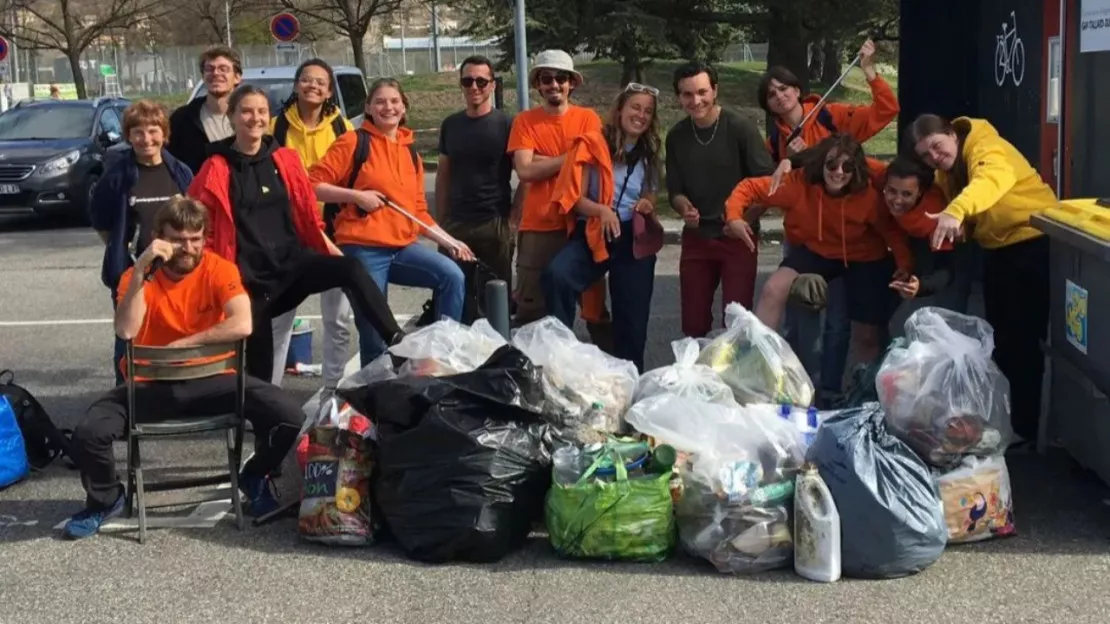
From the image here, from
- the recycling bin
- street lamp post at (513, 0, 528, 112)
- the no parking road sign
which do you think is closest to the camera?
the recycling bin

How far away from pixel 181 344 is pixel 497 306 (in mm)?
1334

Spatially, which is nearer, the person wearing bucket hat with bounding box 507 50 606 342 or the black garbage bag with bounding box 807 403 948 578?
the black garbage bag with bounding box 807 403 948 578

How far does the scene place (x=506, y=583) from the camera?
4.34 metres

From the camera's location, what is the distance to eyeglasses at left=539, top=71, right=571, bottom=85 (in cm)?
611

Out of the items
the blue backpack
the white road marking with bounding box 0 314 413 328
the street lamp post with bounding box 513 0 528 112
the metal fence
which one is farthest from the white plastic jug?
the metal fence

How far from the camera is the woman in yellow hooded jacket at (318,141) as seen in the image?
6191 mm

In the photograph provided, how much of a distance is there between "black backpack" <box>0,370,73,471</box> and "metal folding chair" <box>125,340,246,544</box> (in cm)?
90

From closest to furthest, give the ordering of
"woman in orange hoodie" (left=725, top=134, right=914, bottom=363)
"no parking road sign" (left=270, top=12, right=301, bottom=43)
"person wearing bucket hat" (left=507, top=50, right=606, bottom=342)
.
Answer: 1. "woman in orange hoodie" (left=725, top=134, right=914, bottom=363)
2. "person wearing bucket hat" (left=507, top=50, right=606, bottom=342)
3. "no parking road sign" (left=270, top=12, right=301, bottom=43)

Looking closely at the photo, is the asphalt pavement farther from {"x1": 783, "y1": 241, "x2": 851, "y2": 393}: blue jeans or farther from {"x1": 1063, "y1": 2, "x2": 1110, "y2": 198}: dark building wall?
{"x1": 1063, "y1": 2, "x2": 1110, "y2": 198}: dark building wall

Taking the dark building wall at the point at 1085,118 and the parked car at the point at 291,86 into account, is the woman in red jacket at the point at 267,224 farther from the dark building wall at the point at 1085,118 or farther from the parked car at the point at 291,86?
the parked car at the point at 291,86

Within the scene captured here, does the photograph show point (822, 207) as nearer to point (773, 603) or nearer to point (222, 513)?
point (773, 603)

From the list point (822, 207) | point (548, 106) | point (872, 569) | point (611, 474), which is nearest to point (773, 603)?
point (872, 569)

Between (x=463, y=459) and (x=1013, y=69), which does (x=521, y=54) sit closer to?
(x=1013, y=69)

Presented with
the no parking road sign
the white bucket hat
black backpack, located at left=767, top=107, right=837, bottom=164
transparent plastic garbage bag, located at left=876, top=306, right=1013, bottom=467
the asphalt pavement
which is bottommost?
the asphalt pavement
